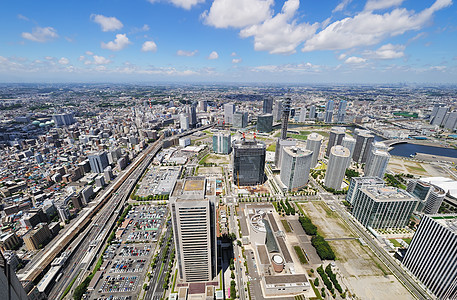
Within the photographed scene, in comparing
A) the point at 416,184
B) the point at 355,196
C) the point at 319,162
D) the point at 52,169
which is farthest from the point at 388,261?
the point at 52,169

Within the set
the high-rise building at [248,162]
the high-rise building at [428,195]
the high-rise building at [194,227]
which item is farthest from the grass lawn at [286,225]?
the high-rise building at [428,195]

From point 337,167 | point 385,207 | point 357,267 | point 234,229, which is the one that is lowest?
point 357,267

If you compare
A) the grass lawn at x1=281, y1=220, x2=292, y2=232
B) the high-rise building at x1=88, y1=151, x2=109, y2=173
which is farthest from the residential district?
the high-rise building at x1=88, y1=151, x2=109, y2=173

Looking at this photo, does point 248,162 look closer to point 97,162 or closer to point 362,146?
point 362,146

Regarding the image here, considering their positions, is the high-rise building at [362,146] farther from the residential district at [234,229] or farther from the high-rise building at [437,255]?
the high-rise building at [437,255]

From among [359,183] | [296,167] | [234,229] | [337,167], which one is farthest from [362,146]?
[234,229]
